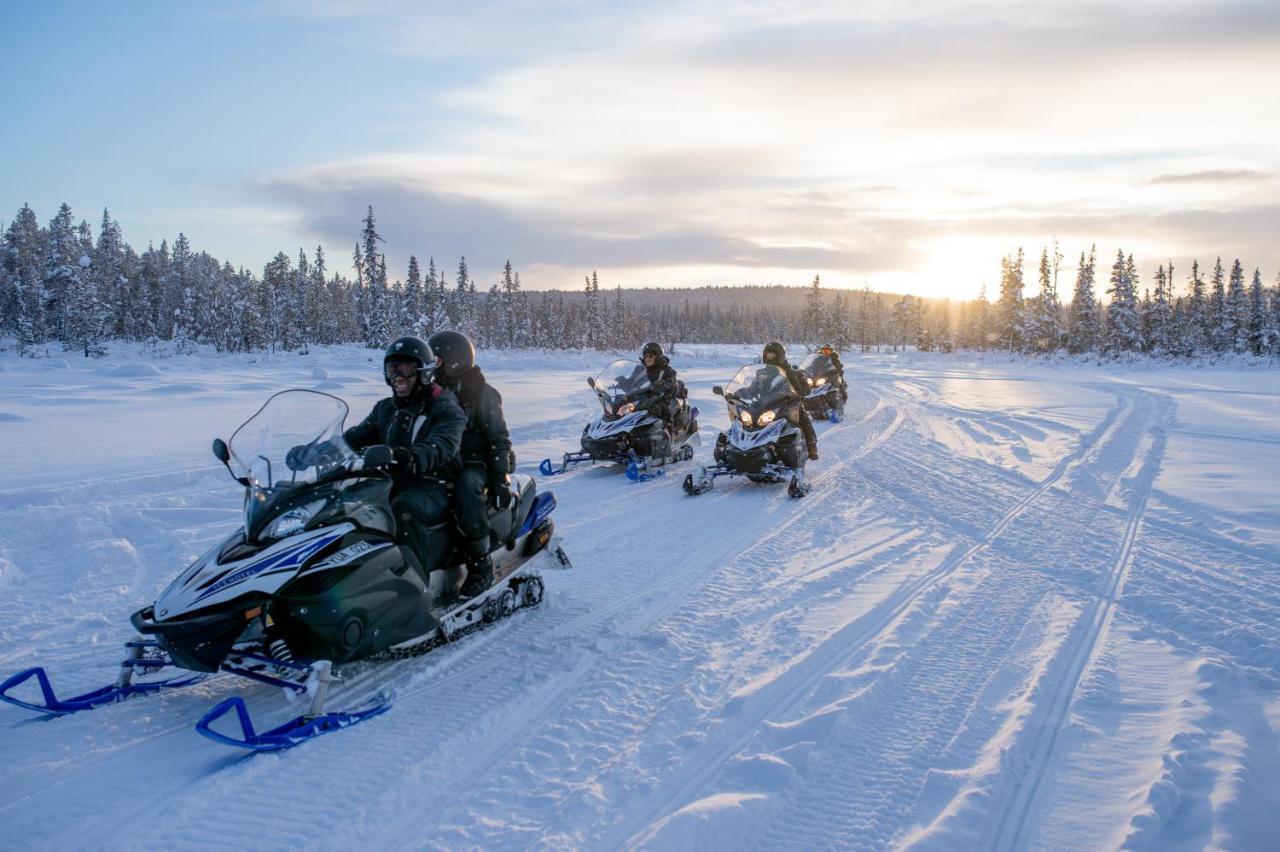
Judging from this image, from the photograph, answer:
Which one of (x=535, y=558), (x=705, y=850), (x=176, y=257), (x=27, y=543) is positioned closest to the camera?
(x=705, y=850)

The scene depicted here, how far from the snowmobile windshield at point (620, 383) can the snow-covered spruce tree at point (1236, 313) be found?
66179 millimetres

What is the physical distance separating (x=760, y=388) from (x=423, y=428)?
6.76 meters

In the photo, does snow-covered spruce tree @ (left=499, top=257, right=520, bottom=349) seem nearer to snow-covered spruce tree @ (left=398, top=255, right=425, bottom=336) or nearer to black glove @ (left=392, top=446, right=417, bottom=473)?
snow-covered spruce tree @ (left=398, top=255, right=425, bottom=336)

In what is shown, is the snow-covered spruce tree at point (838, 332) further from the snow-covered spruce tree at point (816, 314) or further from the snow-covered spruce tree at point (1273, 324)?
the snow-covered spruce tree at point (1273, 324)

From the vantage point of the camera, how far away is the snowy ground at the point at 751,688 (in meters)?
3.29

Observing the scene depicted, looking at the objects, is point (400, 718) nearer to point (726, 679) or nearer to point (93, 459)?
point (726, 679)

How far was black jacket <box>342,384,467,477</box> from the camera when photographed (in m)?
4.98

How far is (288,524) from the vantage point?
4133 mm

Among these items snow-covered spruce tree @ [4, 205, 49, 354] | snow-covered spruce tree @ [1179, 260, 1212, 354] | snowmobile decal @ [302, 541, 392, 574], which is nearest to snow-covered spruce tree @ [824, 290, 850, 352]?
snow-covered spruce tree @ [1179, 260, 1212, 354]

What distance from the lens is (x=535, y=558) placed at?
6.22 meters

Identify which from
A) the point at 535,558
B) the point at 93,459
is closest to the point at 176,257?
the point at 93,459

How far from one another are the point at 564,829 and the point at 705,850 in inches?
22.6

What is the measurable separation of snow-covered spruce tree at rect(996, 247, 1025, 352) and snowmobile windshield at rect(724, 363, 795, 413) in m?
64.0

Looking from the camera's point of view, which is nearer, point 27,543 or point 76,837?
point 76,837
